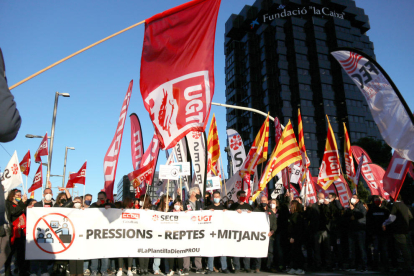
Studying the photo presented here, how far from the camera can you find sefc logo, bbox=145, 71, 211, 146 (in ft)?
22.9

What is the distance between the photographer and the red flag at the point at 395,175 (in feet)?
30.2

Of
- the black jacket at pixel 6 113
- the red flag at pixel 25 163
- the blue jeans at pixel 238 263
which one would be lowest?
the blue jeans at pixel 238 263


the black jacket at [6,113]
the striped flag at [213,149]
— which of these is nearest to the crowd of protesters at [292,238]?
the striped flag at [213,149]

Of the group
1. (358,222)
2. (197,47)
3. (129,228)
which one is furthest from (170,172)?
(358,222)

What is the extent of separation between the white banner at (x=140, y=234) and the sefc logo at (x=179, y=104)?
10.7ft

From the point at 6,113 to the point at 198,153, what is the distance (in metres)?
12.3

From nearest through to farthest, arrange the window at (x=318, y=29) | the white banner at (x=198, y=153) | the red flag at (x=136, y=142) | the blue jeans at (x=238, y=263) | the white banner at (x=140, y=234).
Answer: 1. the white banner at (x=140, y=234)
2. the blue jeans at (x=238, y=263)
3. the white banner at (x=198, y=153)
4. the red flag at (x=136, y=142)
5. the window at (x=318, y=29)

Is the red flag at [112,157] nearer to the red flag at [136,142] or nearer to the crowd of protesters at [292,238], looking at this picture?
the crowd of protesters at [292,238]

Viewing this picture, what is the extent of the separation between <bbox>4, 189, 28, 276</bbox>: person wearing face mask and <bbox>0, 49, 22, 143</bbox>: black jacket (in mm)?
7030

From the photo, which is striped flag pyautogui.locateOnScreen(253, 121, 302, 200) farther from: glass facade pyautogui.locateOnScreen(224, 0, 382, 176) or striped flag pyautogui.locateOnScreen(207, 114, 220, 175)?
glass facade pyautogui.locateOnScreen(224, 0, 382, 176)

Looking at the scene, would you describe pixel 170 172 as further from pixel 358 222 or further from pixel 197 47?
pixel 358 222

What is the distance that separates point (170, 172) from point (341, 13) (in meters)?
79.6

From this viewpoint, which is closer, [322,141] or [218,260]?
[218,260]

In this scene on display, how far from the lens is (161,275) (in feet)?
29.8
